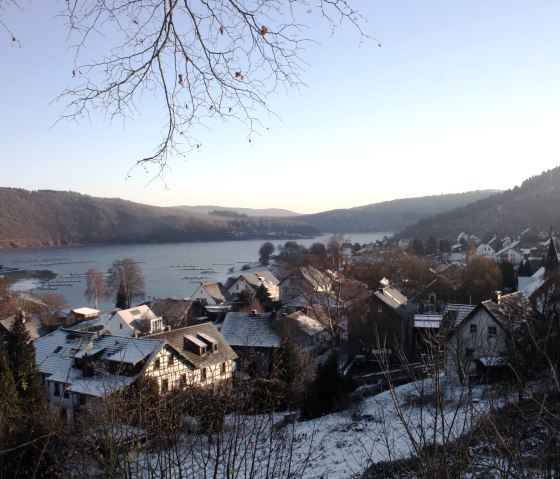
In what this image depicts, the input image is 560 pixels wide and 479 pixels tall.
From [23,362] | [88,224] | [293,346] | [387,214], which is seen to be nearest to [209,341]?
[293,346]

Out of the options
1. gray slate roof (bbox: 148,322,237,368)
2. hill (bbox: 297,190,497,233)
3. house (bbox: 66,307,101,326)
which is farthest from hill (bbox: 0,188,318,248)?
gray slate roof (bbox: 148,322,237,368)

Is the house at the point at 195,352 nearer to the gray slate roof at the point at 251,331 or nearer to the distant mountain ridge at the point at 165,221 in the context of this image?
the gray slate roof at the point at 251,331

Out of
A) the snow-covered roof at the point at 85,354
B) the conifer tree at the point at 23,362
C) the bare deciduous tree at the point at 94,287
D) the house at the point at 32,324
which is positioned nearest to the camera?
the conifer tree at the point at 23,362

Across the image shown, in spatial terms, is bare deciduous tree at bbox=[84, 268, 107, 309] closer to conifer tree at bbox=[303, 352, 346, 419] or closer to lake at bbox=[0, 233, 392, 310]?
lake at bbox=[0, 233, 392, 310]

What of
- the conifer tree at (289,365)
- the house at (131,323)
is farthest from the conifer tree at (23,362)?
the house at (131,323)

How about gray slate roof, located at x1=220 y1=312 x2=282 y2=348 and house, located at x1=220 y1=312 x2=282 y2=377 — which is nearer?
house, located at x1=220 y1=312 x2=282 y2=377

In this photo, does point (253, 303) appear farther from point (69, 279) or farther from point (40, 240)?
point (40, 240)
